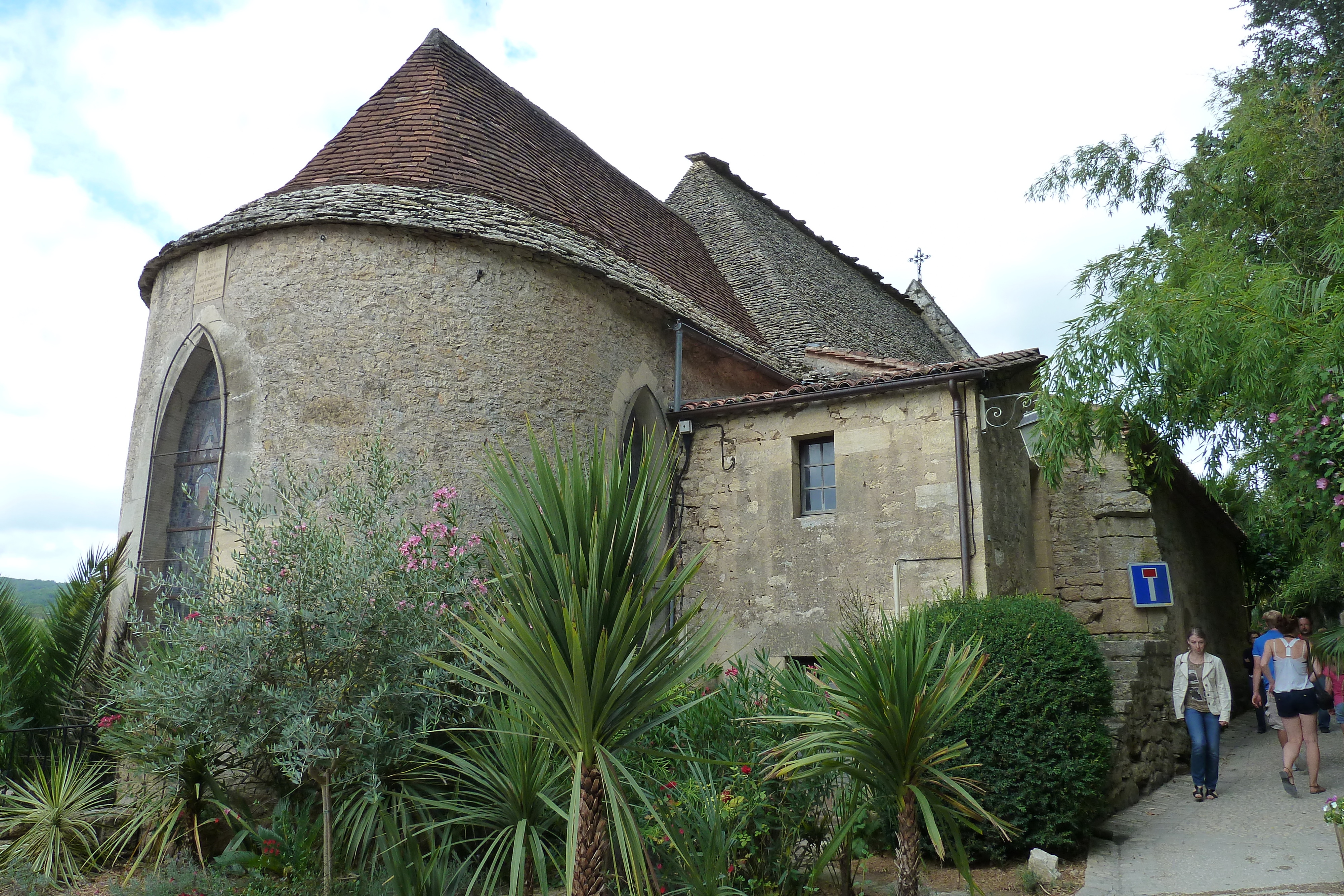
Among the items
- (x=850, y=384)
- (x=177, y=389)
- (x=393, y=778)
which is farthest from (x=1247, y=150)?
(x=177, y=389)

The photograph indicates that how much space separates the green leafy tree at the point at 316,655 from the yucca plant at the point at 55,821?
3.13 ft

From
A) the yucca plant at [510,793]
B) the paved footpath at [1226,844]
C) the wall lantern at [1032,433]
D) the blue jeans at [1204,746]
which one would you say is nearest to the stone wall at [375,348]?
A: the yucca plant at [510,793]

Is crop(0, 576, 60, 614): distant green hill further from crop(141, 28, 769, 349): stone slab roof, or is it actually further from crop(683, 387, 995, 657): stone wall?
crop(683, 387, 995, 657): stone wall

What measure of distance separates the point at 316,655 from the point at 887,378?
6217 millimetres

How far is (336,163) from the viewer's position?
10.2 meters

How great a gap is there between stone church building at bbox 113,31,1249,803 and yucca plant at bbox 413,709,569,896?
3.27 metres

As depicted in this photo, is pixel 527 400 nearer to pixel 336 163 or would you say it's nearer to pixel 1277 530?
pixel 336 163

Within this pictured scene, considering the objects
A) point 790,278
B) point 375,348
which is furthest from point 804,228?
point 375,348

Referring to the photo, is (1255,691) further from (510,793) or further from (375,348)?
(375,348)

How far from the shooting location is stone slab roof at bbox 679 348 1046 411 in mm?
9219

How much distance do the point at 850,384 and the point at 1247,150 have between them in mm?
5324

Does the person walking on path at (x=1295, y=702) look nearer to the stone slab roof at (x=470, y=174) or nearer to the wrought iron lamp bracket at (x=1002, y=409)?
the wrought iron lamp bracket at (x=1002, y=409)

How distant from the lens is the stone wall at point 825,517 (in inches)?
364

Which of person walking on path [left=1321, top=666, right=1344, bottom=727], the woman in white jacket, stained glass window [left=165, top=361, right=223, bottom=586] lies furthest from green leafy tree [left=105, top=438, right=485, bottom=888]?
person walking on path [left=1321, top=666, right=1344, bottom=727]
